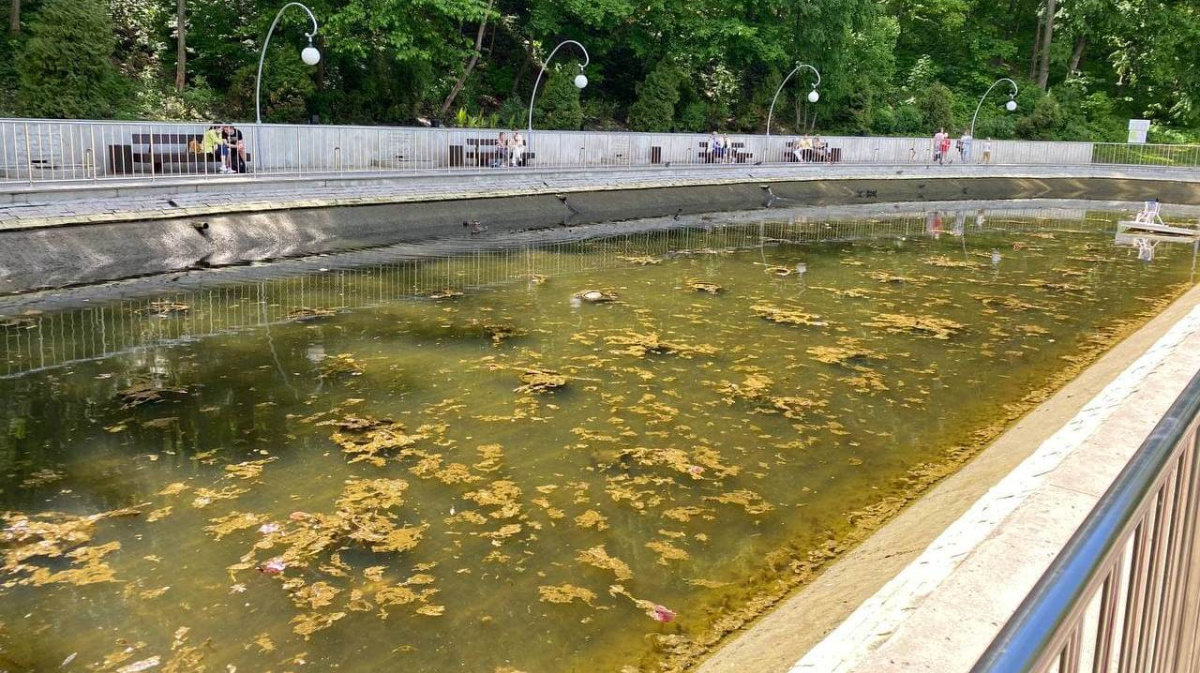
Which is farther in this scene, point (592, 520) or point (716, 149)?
point (716, 149)

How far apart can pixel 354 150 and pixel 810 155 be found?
2239 centimetres

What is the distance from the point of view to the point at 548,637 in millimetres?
6082

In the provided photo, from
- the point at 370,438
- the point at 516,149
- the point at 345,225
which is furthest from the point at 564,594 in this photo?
the point at 516,149

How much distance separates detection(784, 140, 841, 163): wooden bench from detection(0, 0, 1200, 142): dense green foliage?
257 inches

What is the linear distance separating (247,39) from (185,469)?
33.0m

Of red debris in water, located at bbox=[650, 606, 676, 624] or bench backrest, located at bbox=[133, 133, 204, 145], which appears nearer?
red debris in water, located at bbox=[650, 606, 676, 624]

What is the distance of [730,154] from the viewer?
39062 millimetres

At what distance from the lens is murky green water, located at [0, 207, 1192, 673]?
6215mm

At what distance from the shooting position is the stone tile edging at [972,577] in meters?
4.02

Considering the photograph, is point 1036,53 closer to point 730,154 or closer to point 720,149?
point 730,154

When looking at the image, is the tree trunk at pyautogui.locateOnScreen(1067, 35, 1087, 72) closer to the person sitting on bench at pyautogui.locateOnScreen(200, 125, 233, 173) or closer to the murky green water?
the murky green water

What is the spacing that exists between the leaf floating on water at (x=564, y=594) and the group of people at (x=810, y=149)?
121 feet

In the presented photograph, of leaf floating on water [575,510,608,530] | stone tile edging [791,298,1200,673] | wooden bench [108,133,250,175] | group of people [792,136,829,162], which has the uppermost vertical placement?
group of people [792,136,829,162]

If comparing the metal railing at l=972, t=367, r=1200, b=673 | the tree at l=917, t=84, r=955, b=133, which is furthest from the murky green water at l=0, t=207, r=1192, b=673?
the tree at l=917, t=84, r=955, b=133
